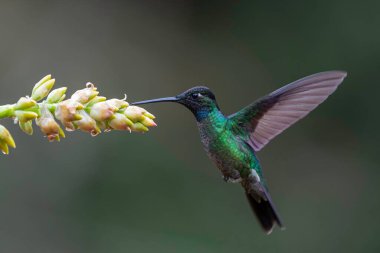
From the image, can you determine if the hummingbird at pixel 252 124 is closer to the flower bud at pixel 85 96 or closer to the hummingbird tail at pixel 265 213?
the hummingbird tail at pixel 265 213

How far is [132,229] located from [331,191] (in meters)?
2.45

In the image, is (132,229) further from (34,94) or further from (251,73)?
(34,94)

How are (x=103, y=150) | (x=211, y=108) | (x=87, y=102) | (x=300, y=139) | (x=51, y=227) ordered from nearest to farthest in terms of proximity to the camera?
1. (x=87, y=102)
2. (x=211, y=108)
3. (x=51, y=227)
4. (x=103, y=150)
5. (x=300, y=139)

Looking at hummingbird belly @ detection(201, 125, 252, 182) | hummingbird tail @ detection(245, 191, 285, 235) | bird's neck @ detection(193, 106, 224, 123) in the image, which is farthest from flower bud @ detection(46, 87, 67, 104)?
hummingbird tail @ detection(245, 191, 285, 235)

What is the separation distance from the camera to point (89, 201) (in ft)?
24.1

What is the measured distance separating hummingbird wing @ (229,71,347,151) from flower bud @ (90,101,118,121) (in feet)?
3.13

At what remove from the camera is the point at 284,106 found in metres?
3.03

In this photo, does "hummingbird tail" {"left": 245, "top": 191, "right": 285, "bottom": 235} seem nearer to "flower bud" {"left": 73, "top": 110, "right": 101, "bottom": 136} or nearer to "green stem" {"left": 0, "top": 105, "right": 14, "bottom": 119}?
"flower bud" {"left": 73, "top": 110, "right": 101, "bottom": 136}

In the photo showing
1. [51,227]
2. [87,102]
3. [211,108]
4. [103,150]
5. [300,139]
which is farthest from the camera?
[300,139]

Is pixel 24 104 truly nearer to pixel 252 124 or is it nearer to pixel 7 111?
pixel 7 111

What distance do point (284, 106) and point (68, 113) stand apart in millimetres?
1204

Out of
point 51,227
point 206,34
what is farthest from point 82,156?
point 206,34

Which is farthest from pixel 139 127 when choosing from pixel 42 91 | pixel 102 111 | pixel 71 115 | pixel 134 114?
pixel 42 91

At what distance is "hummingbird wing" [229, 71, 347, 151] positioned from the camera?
2783mm
